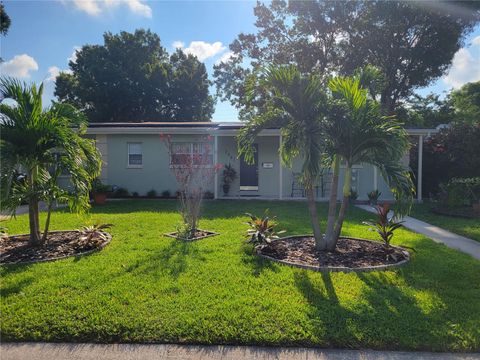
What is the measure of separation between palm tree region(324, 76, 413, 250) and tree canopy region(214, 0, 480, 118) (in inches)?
454

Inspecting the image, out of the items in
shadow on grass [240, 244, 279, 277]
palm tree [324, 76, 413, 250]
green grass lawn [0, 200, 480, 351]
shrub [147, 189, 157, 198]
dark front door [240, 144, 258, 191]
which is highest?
palm tree [324, 76, 413, 250]

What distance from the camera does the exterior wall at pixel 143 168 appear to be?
1517 cm

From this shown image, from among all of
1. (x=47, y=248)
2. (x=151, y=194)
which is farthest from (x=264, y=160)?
(x=47, y=248)

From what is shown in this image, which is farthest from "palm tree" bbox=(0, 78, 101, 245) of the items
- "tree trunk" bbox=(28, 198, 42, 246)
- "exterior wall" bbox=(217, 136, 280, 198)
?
"exterior wall" bbox=(217, 136, 280, 198)

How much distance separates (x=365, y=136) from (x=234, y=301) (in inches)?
132

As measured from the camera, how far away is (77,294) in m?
4.15

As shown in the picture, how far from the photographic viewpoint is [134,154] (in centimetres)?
1537

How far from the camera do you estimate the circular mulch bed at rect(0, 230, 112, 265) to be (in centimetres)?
561

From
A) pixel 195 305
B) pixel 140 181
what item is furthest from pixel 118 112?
pixel 195 305

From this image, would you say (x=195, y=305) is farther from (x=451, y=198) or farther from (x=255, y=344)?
(x=451, y=198)

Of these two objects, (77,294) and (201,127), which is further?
(201,127)

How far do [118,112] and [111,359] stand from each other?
3187cm

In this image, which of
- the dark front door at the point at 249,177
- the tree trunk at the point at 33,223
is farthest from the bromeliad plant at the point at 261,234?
the dark front door at the point at 249,177

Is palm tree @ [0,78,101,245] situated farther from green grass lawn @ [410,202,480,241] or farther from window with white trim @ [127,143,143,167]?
window with white trim @ [127,143,143,167]
